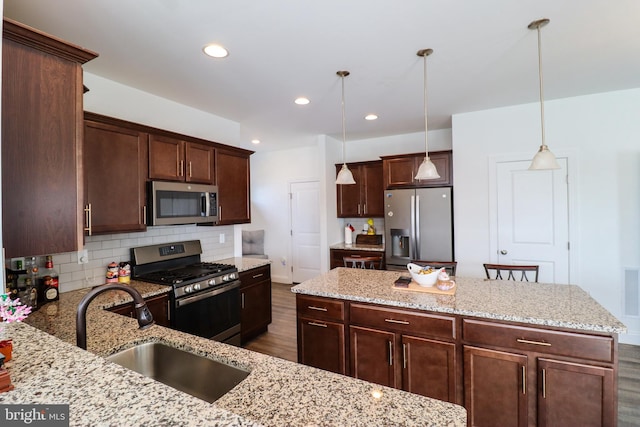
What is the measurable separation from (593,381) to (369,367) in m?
1.21

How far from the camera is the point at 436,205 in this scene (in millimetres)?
4078

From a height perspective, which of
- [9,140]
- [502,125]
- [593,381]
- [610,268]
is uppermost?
[502,125]

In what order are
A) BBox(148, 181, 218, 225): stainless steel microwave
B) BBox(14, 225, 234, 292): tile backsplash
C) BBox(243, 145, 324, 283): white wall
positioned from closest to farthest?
BBox(14, 225, 234, 292): tile backsplash < BBox(148, 181, 218, 225): stainless steel microwave < BBox(243, 145, 324, 283): white wall

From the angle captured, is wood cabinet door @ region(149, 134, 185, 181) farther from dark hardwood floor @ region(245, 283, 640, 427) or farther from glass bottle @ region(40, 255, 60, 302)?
dark hardwood floor @ region(245, 283, 640, 427)

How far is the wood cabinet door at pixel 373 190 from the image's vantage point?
16.2 feet

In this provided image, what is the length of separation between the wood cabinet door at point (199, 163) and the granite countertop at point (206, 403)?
6.55ft

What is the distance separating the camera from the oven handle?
2.54 metres

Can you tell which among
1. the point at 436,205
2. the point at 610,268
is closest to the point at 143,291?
the point at 436,205

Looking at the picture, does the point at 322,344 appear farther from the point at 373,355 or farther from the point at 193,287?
the point at 193,287

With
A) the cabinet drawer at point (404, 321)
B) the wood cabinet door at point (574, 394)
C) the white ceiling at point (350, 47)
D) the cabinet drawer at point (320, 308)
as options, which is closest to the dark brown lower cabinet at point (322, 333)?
the cabinet drawer at point (320, 308)

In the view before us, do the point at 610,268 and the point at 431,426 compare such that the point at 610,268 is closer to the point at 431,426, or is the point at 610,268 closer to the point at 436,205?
the point at 436,205

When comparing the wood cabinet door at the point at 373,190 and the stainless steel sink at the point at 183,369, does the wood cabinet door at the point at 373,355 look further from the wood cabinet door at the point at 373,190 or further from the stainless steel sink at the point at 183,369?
the wood cabinet door at the point at 373,190

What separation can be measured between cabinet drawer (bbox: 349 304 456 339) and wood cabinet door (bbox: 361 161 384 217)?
2.97 metres

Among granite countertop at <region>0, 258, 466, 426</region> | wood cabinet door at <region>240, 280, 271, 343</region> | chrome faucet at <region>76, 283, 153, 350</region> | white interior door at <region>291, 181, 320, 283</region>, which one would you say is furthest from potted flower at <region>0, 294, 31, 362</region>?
white interior door at <region>291, 181, 320, 283</region>
